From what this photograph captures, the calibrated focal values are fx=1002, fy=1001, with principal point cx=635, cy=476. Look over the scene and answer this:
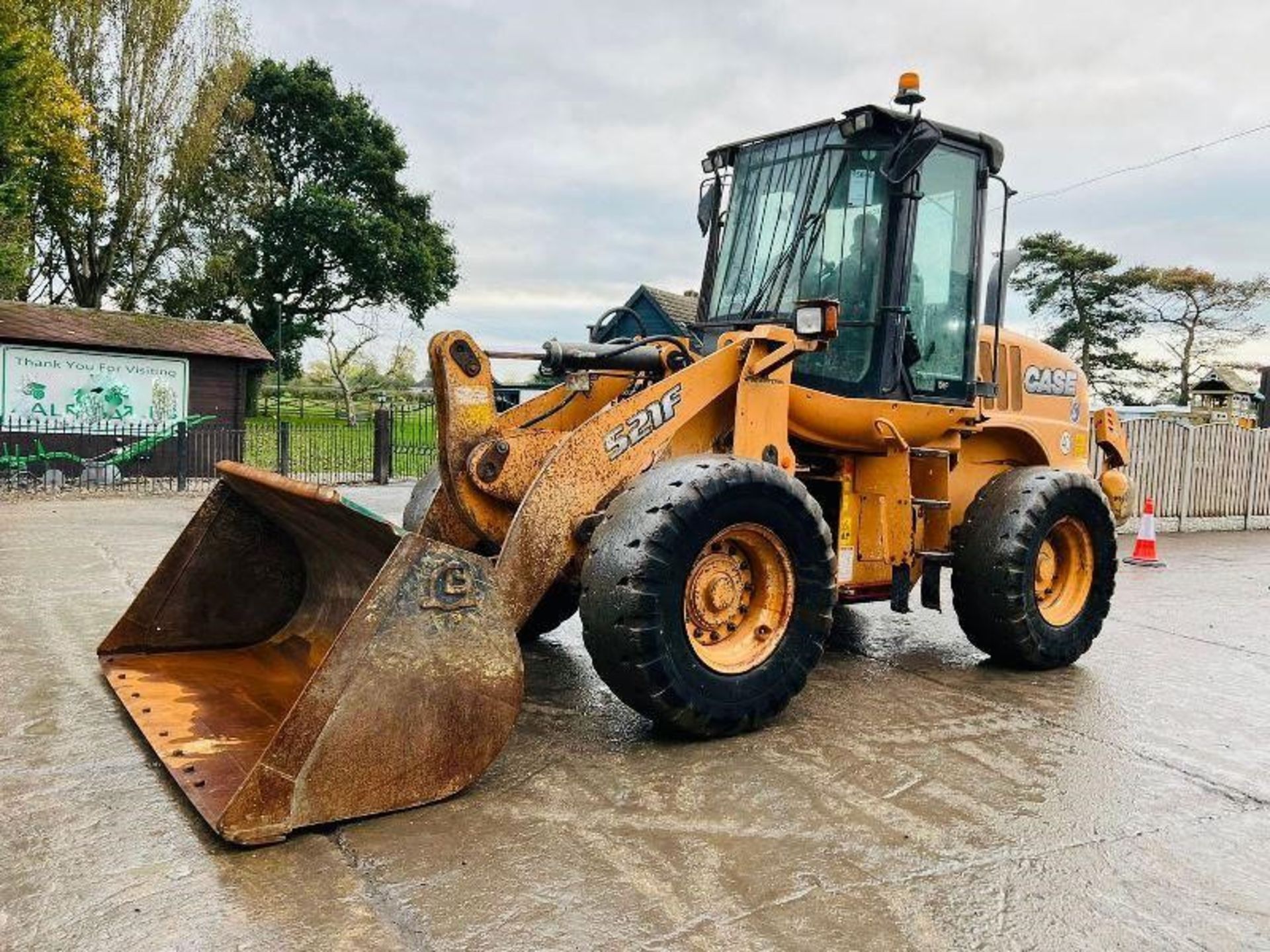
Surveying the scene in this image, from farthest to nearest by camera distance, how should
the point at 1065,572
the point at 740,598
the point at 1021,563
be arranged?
1. the point at 1065,572
2. the point at 1021,563
3. the point at 740,598

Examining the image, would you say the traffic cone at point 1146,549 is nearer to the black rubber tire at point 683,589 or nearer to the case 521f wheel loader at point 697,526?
the case 521f wheel loader at point 697,526

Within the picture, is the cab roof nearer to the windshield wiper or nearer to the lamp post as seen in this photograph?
the windshield wiper

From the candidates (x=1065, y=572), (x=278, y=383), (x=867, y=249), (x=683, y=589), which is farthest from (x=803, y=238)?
(x=278, y=383)

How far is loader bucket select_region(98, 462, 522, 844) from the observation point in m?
2.99

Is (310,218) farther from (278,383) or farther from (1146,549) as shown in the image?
(1146,549)

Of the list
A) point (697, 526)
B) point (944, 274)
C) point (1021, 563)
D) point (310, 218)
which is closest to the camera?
point (697, 526)

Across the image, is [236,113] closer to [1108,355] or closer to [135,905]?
[135,905]

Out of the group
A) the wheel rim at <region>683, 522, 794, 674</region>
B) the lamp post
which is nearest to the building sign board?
the lamp post

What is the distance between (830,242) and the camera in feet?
16.7

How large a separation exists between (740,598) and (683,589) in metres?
0.46

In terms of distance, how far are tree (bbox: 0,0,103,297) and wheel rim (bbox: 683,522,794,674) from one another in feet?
58.7

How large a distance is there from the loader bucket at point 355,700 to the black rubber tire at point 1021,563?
2.92 metres

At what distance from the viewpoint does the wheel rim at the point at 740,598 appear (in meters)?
4.04

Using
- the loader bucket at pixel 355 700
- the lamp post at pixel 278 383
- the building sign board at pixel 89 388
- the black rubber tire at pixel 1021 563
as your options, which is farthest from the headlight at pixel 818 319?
the building sign board at pixel 89 388
